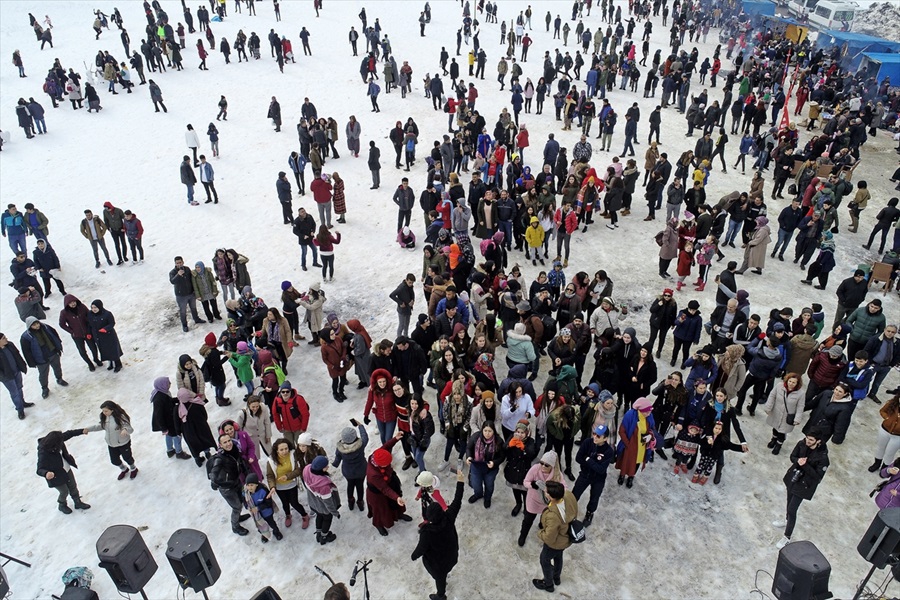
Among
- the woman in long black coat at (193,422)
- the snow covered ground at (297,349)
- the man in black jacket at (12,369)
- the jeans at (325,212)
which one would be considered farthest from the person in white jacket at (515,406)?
the jeans at (325,212)

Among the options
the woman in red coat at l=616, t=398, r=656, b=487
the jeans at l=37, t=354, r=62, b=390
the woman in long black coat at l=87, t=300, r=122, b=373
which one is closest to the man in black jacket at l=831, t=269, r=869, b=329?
the woman in red coat at l=616, t=398, r=656, b=487

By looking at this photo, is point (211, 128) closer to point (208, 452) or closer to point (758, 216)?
point (208, 452)

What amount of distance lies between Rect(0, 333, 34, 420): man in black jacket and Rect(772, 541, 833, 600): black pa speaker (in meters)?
11.1

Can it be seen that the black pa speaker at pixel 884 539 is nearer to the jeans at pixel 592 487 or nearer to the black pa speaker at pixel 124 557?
the jeans at pixel 592 487

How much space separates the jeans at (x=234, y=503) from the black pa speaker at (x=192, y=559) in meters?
1.52

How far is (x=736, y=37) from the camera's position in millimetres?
37531

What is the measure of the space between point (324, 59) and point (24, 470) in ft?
83.6

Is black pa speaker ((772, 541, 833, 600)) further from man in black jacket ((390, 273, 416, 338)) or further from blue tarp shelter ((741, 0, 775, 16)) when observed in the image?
blue tarp shelter ((741, 0, 775, 16))

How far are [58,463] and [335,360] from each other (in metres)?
4.00

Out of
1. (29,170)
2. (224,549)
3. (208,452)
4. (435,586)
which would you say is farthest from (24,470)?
(29,170)

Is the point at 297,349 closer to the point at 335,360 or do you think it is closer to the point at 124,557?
the point at 335,360

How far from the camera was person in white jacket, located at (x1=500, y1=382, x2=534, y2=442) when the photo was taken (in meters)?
Answer: 8.41

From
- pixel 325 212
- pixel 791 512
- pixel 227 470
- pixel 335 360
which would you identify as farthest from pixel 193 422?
pixel 325 212

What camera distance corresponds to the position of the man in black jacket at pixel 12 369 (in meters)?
9.86
